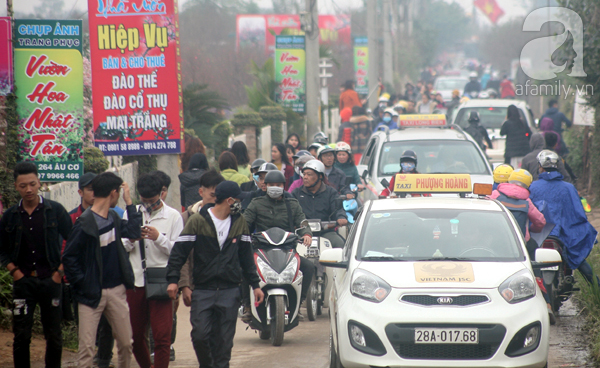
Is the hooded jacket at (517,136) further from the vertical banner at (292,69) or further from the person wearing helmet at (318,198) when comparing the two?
the person wearing helmet at (318,198)

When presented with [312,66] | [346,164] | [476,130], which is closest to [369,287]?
[346,164]

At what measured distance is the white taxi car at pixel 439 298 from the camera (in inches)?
209

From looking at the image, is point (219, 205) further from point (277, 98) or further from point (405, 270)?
point (277, 98)

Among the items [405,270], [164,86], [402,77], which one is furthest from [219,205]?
[402,77]

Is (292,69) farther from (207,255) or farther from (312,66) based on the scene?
(207,255)

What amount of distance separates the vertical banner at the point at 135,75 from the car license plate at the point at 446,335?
512 centimetres

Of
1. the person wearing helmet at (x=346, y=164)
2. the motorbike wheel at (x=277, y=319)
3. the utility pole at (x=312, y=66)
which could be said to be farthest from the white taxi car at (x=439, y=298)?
the utility pole at (x=312, y=66)

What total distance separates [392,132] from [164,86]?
5402 mm

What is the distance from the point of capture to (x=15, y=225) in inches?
234

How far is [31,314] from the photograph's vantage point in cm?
603

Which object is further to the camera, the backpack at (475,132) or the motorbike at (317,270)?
the backpack at (475,132)

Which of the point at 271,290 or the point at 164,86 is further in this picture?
the point at 164,86

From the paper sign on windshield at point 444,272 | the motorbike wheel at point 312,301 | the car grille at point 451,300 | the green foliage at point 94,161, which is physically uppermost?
the green foliage at point 94,161

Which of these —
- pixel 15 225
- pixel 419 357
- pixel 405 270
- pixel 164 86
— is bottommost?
pixel 419 357
